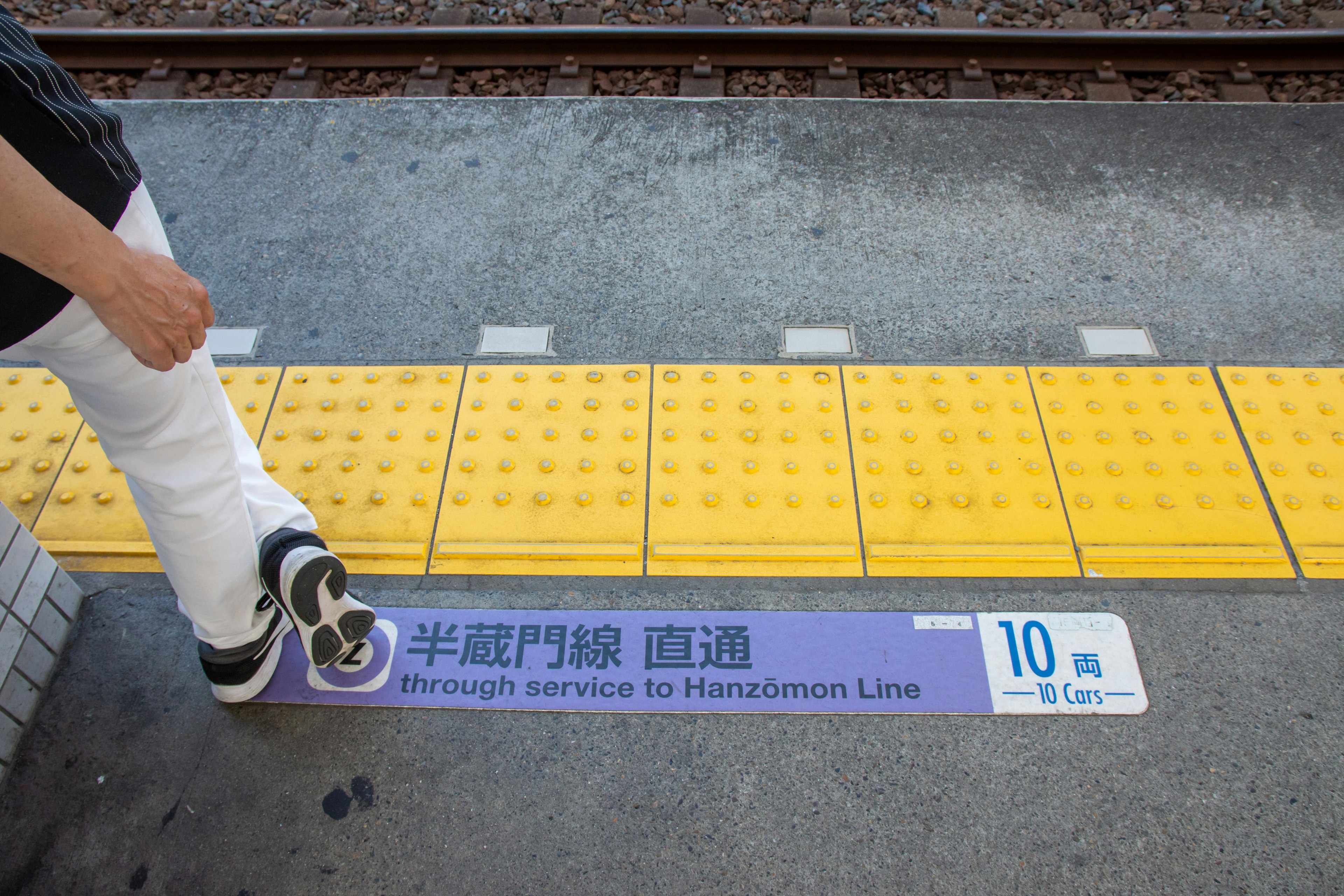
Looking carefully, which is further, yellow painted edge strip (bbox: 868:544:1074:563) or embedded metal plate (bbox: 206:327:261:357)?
embedded metal plate (bbox: 206:327:261:357)

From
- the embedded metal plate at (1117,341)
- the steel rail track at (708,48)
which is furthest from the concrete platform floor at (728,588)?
the steel rail track at (708,48)

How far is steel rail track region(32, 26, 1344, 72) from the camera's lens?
4.21 metres

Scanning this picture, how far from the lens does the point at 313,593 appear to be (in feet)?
6.88

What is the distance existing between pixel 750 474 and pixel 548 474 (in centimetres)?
71

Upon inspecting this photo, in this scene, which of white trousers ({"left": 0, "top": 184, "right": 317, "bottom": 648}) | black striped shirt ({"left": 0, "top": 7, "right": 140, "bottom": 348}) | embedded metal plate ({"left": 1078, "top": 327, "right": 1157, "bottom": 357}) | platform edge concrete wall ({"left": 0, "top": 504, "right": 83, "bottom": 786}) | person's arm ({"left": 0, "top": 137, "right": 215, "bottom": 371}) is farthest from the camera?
embedded metal plate ({"left": 1078, "top": 327, "right": 1157, "bottom": 357})

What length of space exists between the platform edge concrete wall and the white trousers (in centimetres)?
57

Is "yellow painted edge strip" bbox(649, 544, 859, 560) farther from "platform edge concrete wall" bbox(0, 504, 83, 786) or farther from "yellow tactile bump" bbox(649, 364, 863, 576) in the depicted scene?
"platform edge concrete wall" bbox(0, 504, 83, 786)

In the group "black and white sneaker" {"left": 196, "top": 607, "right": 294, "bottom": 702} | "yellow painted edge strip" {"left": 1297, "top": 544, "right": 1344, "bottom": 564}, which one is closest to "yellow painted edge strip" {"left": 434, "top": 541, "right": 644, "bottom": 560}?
"black and white sneaker" {"left": 196, "top": 607, "right": 294, "bottom": 702}

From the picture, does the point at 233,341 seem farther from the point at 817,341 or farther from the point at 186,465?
the point at 817,341

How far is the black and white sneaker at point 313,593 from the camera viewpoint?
2.07 metres

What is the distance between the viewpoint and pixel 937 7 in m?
4.45

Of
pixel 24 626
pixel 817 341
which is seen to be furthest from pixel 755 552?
pixel 24 626

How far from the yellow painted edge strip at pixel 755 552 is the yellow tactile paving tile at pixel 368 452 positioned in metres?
0.82

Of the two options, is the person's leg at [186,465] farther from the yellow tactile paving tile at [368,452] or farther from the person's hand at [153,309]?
the yellow tactile paving tile at [368,452]
